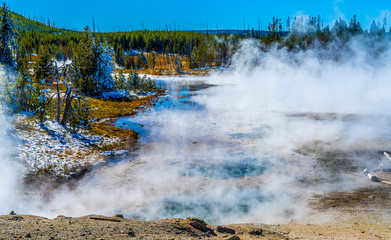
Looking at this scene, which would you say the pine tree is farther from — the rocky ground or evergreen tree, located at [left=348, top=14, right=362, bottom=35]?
evergreen tree, located at [left=348, top=14, right=362, bottom=35]

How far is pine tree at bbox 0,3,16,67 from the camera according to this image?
89.0 feet

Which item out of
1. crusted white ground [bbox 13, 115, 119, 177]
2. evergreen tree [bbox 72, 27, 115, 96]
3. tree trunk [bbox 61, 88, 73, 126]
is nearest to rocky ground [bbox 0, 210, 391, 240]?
crusted white ground [bbox 13, 115, 119, 177]

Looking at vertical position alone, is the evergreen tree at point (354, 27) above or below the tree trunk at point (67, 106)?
above

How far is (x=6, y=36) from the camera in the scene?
27.8m

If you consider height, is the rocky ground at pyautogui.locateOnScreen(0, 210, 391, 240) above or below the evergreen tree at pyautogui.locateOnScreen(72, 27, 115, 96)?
below

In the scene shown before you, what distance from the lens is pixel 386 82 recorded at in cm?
4634

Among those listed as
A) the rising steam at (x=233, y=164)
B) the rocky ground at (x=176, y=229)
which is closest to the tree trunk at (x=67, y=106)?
the rising steam at (x=233, y=164)

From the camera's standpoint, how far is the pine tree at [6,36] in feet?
89.0

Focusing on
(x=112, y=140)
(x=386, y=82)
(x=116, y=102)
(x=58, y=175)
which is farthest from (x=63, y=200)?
(x=386, y=82)

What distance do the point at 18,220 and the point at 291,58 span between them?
8700 centimetres

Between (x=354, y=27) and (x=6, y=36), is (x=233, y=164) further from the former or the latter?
(x=354, y=27)

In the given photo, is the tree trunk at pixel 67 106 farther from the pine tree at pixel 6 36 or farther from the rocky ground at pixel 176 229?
the rocky ground at pixel 176 229

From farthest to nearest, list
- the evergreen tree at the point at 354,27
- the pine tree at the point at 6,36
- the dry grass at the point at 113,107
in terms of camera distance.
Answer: the evergreen tree at the point at 354,27 < the dry grass at the point at 113,107 < the pine tree at the point at 6,36

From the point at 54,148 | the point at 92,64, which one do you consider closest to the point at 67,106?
the point at 54,148
